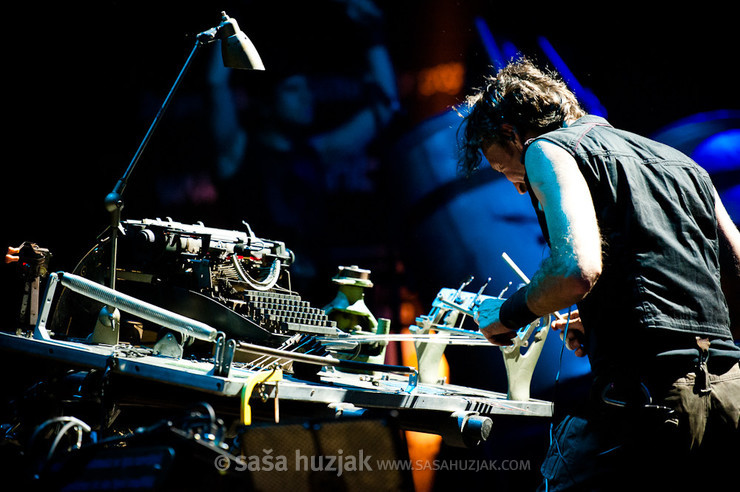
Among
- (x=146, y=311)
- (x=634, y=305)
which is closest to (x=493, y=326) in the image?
(x=634, y=305)

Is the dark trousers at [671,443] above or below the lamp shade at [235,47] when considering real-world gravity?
below

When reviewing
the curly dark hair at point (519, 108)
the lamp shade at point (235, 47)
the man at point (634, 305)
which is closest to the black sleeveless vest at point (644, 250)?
the man at point (634, 305)

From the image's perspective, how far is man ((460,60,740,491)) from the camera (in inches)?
54.0

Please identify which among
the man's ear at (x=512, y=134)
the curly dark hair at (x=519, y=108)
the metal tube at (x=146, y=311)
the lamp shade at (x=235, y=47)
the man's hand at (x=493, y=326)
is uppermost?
the lamp shade at (x=235, y=47)

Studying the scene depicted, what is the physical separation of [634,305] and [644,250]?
14cm

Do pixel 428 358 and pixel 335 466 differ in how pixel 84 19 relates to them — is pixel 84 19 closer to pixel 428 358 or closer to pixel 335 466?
pixel 428 358

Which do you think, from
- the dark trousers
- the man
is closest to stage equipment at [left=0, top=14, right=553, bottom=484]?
the man

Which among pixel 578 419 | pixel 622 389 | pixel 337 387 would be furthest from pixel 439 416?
pixel 622 389

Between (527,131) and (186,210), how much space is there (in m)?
2.17

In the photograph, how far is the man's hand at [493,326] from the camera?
5.40ft

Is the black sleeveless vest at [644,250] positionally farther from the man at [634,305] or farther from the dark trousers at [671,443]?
the dark trousers at [671,443]

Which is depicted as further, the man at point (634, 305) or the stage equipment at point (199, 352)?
the stage equipment at point (199, 352)

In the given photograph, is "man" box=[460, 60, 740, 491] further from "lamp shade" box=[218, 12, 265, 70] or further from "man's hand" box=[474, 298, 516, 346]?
"lamp shade" box=[218, 12, 265, 70]

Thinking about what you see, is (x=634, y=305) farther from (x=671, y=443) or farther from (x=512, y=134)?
(x=512, y=134)
